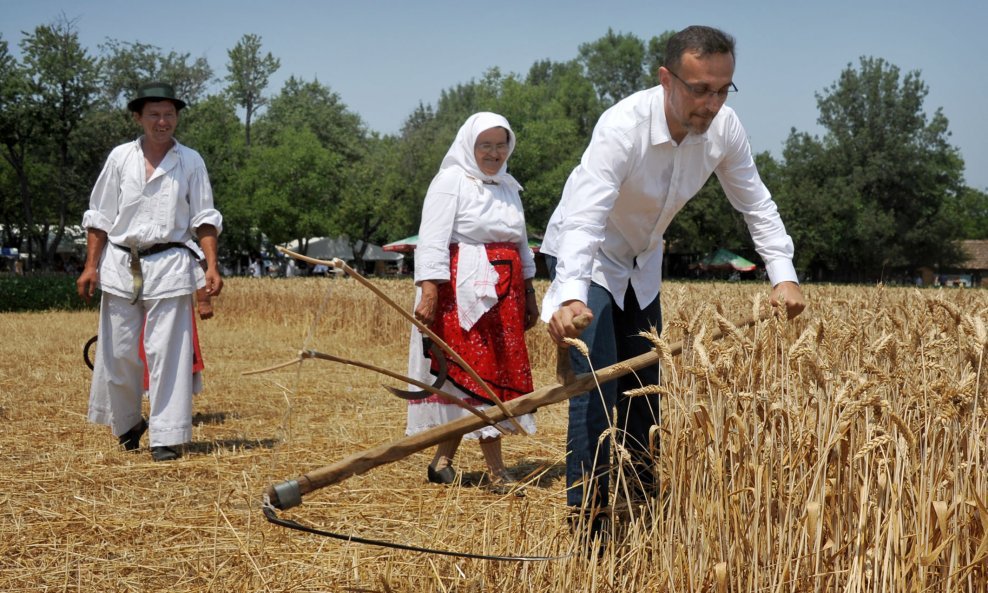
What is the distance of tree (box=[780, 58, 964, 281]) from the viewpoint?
198 feet

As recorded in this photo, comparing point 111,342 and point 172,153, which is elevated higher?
point 172,153

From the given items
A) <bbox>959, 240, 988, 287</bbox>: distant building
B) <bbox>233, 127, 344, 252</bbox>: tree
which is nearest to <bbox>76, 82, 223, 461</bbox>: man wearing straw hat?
<bbox>233, 127, 344, 252</bbox>: tree

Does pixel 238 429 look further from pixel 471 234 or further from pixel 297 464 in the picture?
pixel 471 234

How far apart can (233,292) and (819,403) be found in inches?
671

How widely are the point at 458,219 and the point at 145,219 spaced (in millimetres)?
1961

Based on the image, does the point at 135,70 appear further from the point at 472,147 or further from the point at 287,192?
the point at 472,147

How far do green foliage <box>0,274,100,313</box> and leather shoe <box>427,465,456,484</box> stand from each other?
1857cm

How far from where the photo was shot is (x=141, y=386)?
18.3ft

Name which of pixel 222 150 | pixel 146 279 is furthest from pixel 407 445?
pixel 222 150

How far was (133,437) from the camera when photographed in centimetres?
561

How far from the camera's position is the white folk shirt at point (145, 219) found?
543cm

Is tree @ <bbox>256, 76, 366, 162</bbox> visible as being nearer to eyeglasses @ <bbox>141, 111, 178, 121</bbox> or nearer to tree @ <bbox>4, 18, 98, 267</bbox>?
tree @ <bbox>4, 18, 98, 267</bbox>

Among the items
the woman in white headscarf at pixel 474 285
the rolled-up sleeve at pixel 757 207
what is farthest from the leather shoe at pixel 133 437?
the rolled-up sleeve at pixel 757 207

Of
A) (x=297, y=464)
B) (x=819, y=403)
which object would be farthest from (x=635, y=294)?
(x=297, y=464)
